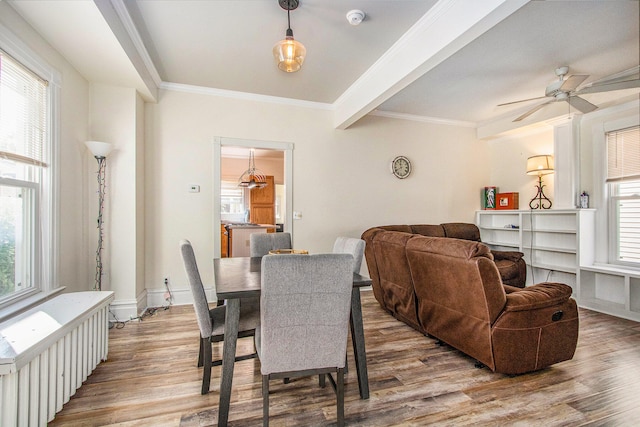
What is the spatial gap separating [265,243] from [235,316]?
1504 mm

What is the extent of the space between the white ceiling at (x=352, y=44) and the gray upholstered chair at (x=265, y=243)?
184 cm

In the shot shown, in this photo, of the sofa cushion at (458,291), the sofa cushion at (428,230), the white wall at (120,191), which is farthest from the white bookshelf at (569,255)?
the white wall at (120,191)

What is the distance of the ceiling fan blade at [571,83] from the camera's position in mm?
2766

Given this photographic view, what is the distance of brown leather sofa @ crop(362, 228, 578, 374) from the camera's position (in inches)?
81.2

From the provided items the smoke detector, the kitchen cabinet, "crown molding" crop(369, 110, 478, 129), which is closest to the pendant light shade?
the smoke detector

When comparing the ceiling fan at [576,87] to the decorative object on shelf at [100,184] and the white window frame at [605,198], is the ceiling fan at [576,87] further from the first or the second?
the decorative object on shelf at [100,184]

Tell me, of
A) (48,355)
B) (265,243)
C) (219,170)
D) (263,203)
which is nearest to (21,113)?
(48,355)

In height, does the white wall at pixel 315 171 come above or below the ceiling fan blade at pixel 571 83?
below

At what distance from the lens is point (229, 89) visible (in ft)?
12.7

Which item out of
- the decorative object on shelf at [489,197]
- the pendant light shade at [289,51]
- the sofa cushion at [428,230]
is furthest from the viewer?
the decorative object on shelf at [489,197]

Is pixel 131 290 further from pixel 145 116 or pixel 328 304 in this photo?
pixel 328 304

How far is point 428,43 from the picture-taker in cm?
245

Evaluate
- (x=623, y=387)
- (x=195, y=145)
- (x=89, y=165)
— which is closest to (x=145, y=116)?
(x=195, y=145)

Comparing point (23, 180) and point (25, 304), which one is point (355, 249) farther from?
point (23, 180)
